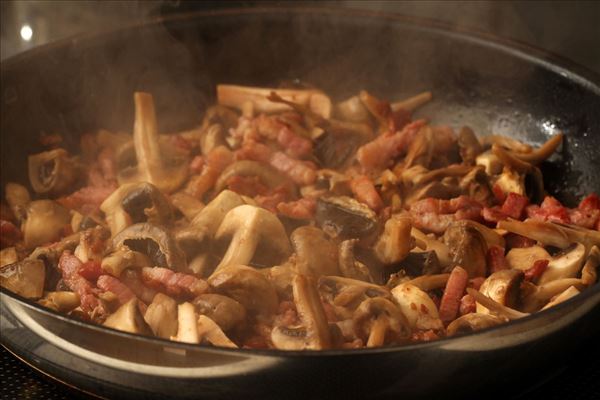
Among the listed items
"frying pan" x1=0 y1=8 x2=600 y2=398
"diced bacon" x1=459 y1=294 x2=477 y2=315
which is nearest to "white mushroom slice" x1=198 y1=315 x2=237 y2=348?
"frying pan" x1=0 y1=8 x2=600 y2=398

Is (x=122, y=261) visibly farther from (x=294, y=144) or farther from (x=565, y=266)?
(x=565, y=266)

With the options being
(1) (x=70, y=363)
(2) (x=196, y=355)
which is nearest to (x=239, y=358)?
(2) (x=196, y=355)

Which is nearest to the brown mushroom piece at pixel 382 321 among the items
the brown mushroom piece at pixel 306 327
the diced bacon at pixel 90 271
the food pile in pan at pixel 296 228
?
the food pile in pan at pixel 296 228

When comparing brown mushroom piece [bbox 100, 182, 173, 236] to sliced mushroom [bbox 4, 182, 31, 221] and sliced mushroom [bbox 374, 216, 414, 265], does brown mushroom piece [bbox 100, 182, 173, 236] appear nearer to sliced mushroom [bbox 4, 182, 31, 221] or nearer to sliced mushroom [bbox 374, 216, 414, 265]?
sliced mushroom [bbox 4, 182, 31, 221]

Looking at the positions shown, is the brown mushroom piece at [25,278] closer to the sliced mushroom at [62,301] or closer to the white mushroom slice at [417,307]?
the sliced mushroom at [62,301]

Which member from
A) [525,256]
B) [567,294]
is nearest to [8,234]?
[525,256]

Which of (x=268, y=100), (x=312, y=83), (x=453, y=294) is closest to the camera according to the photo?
(x=453, y=294)

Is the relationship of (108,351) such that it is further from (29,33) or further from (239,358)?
(29,33)
